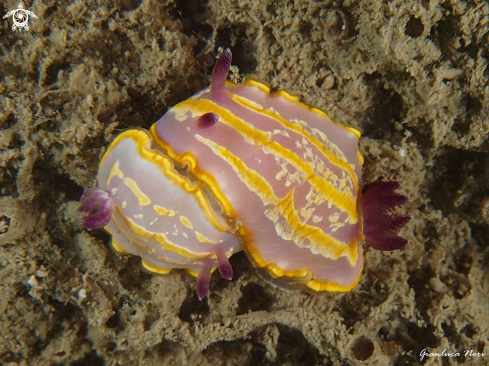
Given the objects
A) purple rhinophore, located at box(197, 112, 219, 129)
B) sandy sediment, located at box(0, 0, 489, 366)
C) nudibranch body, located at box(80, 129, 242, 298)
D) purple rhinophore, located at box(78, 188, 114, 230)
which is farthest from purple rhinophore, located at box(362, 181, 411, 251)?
purple rhinophore, located at box(78, 188, 114, 230)

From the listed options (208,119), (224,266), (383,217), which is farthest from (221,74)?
(383,217)

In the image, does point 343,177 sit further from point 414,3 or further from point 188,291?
point 188,291

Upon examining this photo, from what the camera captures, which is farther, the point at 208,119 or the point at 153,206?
the point at 153,206

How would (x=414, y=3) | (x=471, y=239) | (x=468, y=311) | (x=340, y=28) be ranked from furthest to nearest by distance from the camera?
(x=471, y=239) < (x=468, y=311) < (x=340, y=28) < (x=414, y=3)

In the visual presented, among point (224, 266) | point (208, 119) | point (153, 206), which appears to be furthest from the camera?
point (224, 266)

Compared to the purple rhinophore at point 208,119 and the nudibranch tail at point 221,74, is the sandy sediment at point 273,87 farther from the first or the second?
the purple rhinophore at point 208,119

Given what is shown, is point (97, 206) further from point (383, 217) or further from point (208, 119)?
point (383, 217)

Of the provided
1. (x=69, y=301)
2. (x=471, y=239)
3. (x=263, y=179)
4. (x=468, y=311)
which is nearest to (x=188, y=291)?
(x=69, y=301)
